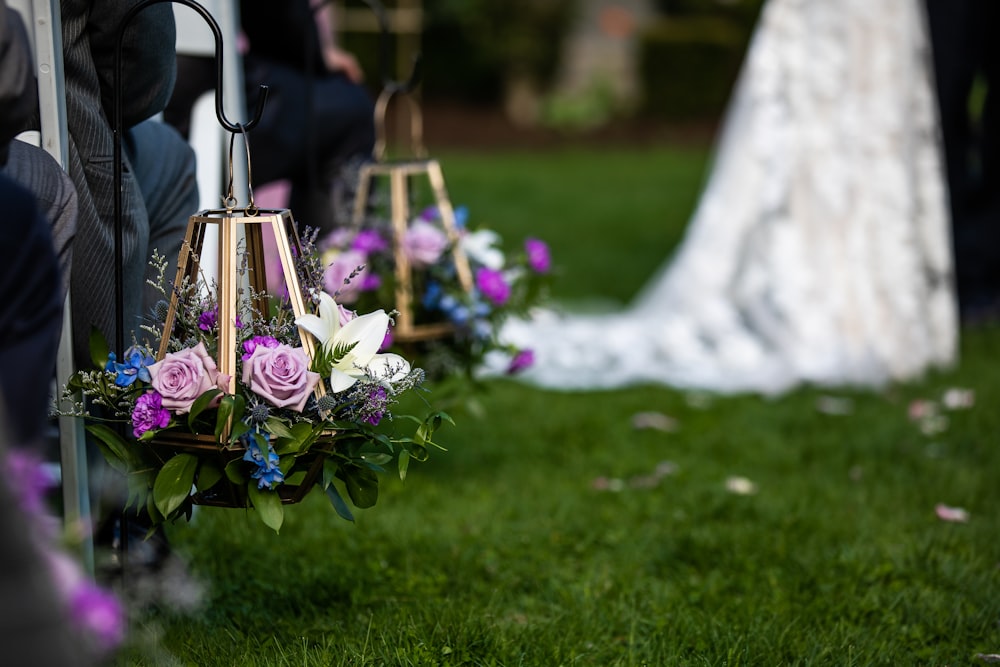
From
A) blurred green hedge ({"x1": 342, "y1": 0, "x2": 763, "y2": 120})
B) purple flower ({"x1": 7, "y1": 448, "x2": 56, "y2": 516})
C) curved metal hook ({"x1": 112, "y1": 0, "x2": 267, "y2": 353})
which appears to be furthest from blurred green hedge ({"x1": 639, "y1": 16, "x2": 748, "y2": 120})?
purple flower ({"x1": 7, "y1": 448, "x2": 56, "y2": 516})

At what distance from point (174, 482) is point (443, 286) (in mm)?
1360

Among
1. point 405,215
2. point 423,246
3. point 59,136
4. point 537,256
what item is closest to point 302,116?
point 405,215

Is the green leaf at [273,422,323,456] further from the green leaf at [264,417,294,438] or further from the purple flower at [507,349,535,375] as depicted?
the purple flower at [507,349,535,375]

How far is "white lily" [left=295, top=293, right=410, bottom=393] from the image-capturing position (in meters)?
1.60

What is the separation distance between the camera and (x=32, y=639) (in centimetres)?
88

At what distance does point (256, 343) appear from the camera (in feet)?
Answer: 5.33

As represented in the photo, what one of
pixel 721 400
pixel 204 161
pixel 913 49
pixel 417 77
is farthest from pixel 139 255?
pixel 913 49

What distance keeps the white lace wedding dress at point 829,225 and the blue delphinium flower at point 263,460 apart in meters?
2.65

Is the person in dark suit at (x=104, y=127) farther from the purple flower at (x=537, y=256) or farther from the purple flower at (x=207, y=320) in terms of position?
the purple flower at (x=537, y=256)

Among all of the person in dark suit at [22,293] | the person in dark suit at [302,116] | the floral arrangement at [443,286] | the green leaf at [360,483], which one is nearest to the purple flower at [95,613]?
the person in dark suit at [22,293]

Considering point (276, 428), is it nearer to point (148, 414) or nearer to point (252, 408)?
point (252, 408)

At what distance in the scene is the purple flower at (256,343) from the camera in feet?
5.30

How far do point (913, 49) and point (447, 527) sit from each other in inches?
111

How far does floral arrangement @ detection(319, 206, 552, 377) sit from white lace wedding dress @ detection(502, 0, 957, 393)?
1.27 m
